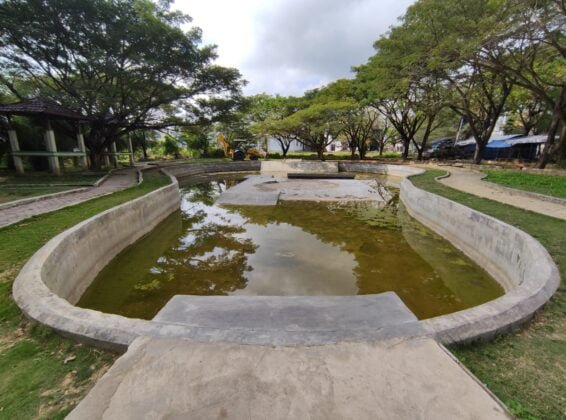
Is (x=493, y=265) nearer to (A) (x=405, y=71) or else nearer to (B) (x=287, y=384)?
(B) (x=287, y=384)

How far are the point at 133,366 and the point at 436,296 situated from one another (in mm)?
4253

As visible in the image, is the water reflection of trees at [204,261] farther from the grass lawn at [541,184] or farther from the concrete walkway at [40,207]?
the grass lawn at [541,184]

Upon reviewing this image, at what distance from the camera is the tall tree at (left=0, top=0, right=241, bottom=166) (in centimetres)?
1047

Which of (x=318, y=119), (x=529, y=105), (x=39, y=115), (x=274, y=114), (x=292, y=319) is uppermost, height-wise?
(x=274, y=114)

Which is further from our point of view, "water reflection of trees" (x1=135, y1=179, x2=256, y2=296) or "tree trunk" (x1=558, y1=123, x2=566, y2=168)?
"tree trunk" (x1=558, y1=123, x2=566, y2=168)

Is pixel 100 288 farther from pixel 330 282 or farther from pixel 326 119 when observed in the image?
pixel 326 119

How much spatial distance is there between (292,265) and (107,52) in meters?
12.4

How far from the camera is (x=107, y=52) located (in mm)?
11617

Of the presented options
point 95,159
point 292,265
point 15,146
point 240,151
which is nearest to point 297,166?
point 240,151

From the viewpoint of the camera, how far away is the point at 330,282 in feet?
15.7

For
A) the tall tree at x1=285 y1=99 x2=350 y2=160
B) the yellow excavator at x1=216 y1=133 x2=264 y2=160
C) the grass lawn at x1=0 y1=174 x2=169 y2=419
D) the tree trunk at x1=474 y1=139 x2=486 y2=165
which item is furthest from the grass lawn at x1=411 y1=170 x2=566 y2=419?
the yellow excavator at x1=216 y1=133 x2=264 y2=160

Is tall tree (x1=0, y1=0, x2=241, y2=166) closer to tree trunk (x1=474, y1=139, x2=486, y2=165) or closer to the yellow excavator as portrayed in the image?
the yellow excavator

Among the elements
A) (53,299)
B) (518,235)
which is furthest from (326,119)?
(53,299)

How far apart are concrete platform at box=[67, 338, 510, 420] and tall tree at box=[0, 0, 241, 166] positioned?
475 inches
